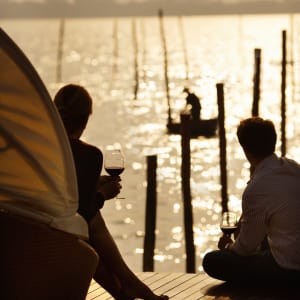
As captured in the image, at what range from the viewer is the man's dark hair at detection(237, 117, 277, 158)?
6980mm

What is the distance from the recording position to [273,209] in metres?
7.26

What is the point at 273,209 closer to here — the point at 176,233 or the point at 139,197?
the point at 176,233

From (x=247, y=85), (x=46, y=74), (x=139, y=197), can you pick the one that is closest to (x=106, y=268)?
(x=139, y=197)

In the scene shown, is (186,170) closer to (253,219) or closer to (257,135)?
(253,219)

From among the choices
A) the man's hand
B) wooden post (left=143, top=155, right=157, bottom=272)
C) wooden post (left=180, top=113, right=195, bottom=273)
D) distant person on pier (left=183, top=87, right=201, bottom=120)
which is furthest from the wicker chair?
distant person on pier (left=183, top=87, right=201, bottom=120)

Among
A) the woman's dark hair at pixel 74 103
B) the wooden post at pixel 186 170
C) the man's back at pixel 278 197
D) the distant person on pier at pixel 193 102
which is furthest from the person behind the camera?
the distant person on pier at pixel 193 102

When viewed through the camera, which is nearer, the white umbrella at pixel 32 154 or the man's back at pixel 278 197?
the white umbrella at pixel 32 154

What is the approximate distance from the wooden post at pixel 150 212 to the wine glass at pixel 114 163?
19.0 feet

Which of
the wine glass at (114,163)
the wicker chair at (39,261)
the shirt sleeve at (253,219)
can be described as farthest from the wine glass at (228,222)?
the wicker chair at (39,261)

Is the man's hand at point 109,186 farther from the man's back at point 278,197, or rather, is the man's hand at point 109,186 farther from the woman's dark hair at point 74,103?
the man's back at point 278,197

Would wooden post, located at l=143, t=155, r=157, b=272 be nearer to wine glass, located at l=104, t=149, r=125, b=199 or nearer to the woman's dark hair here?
wine glass, located at l=104, t=149, r=125, b=199

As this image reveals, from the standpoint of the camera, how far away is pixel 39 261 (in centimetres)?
631

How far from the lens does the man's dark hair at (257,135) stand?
275 inches

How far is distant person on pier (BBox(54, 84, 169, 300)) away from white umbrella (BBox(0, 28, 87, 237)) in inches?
35.6
